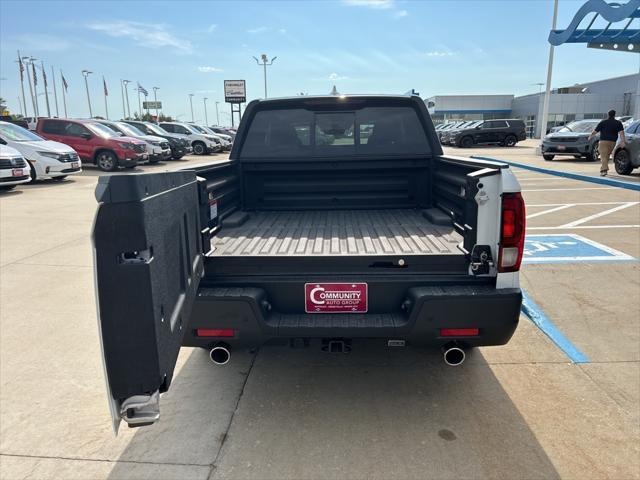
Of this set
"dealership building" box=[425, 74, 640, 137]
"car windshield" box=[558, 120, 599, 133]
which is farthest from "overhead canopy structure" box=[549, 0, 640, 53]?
"dealership building" box=[425, 74, 640, 137]

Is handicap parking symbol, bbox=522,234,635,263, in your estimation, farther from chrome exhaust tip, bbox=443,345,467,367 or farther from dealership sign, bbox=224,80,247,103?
dealership sign, bbox=224,80,247,103

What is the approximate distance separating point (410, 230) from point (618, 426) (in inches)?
69.2

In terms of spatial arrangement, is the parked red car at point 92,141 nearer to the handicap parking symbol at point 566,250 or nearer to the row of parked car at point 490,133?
the handicap parking symbol at point 566,250

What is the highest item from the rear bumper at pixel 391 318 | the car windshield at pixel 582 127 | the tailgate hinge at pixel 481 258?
the car windshield at pixel 582 127

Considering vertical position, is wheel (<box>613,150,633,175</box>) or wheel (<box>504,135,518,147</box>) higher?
wheel (<box>504,135,518,147</box>)

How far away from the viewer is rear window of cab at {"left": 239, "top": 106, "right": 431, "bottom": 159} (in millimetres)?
4277

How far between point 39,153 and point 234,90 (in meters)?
47.7

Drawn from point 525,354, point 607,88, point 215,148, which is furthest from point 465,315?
point 607,88

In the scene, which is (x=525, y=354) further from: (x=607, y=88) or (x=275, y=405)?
(x=607, y=88)

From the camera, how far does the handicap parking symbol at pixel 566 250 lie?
6031 millimetres

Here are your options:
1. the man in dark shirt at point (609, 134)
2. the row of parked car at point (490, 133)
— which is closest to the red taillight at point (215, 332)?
the man in dark shirt at point (609, 134)

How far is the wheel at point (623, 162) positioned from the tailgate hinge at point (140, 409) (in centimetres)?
1553

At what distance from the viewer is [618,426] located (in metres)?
2.79

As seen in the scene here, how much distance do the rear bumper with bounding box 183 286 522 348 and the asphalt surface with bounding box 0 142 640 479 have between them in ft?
1.92
